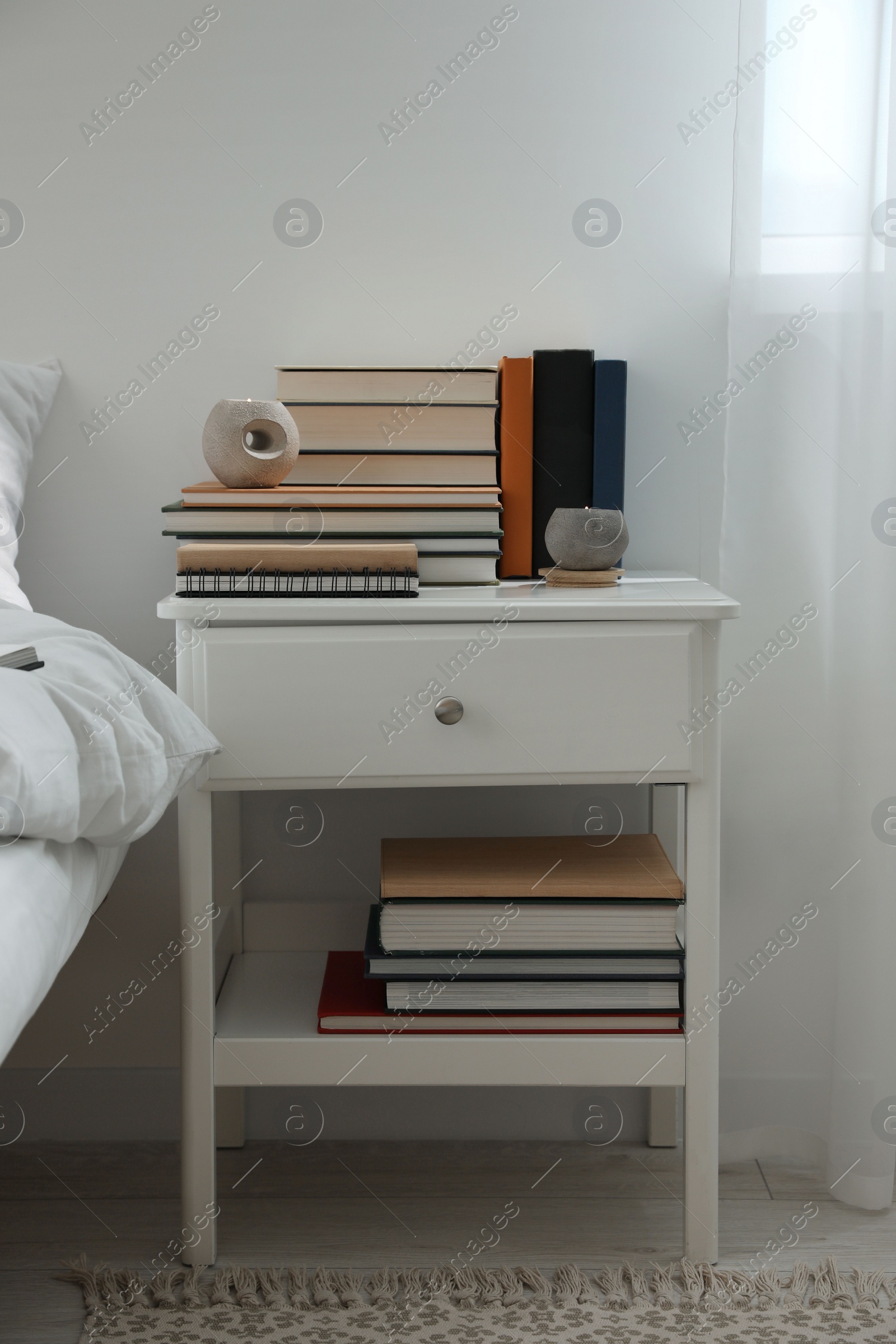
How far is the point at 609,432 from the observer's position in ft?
4.00

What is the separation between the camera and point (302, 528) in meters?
1.06

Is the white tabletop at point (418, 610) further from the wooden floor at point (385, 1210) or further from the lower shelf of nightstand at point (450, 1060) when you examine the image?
the wooden floor at point (385, 1210)

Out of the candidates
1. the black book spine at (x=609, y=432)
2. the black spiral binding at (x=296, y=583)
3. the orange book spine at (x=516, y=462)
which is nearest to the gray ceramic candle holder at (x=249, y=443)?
the black spiral binding at (x=296, y=583)

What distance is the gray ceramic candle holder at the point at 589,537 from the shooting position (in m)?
1.10

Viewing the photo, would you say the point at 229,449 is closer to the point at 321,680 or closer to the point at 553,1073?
the point at 321,680

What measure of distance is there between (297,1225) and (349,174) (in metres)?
1.25

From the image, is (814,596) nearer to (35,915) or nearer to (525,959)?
(525,959)

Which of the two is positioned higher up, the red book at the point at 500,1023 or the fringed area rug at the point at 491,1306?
the red book at the point at 500,1023

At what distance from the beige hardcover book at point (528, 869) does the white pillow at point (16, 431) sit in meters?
0.55

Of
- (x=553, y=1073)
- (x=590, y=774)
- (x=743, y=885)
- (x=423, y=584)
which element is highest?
(x=423, y=584)

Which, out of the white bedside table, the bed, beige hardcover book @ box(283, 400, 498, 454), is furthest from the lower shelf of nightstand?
beige hardcover book @ box(283, 400, 498, 454)

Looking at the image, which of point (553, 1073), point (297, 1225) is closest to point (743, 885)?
point (553, 1073)

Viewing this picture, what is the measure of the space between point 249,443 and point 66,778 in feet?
1.65

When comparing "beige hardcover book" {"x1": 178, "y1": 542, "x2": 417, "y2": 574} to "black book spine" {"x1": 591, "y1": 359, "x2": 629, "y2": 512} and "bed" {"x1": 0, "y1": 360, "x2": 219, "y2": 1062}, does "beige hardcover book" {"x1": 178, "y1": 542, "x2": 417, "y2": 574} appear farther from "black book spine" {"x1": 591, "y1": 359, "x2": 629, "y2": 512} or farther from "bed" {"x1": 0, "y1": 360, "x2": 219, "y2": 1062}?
"black book spine" {"x1": 591, "y1": 359, "x2": 629, "y2": 512}
